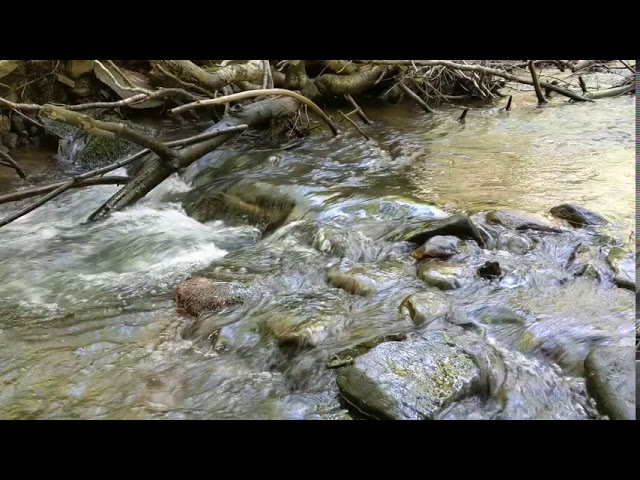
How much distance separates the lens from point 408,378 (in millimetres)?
2488

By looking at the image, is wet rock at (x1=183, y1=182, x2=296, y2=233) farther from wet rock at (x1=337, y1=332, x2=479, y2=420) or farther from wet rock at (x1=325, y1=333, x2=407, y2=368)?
wet rock at (x1=337, y1=332, x2=479, y2=420)

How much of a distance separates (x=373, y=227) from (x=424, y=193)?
37.3 inches

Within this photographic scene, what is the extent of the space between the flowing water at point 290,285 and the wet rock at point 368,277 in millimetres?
32

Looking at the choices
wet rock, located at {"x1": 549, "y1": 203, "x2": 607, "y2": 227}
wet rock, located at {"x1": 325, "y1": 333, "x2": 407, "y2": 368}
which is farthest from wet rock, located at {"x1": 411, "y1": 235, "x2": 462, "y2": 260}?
wet rock, located at {"x1": 325, "y1": 333, "x2": 407, "y2": 368}

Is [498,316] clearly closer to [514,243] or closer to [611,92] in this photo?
[514,243]

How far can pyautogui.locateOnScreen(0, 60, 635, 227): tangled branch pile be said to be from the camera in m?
6.15

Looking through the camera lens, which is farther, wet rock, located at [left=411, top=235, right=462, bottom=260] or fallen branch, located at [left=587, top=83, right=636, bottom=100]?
fallen branch, located at [left=587, top=83, right=636, bottom=100]

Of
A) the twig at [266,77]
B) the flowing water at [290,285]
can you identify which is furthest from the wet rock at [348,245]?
the twig at [266,77]

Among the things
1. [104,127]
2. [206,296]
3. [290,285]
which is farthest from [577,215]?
[104,127]

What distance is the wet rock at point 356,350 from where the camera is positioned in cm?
290

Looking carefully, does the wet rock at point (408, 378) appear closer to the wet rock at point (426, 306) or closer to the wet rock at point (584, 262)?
the wet rock at point (426, 306)

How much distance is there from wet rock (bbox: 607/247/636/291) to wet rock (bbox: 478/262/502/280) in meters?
0.78

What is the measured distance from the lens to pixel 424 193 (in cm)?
557

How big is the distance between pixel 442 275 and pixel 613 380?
59.3 inches
